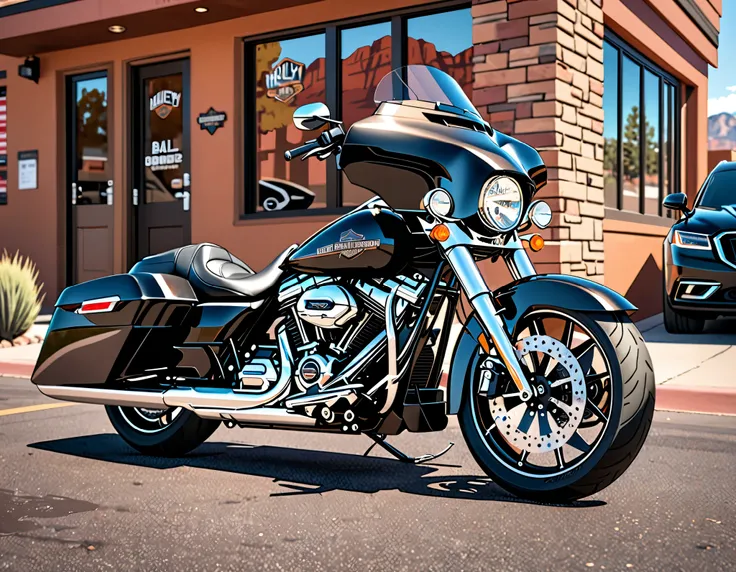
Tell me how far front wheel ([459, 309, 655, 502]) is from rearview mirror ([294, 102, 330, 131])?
1218mm

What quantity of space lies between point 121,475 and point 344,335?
132 cm

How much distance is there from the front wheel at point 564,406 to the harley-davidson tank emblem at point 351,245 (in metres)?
0.67

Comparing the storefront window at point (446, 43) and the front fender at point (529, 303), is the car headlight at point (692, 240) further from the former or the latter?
the front fender at point (529, 303)

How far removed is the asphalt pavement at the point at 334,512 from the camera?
10.3 ft

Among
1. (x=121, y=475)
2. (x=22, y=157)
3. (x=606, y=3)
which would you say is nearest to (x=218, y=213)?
(x=22, y=157)

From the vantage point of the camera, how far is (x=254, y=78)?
11898 millimetres

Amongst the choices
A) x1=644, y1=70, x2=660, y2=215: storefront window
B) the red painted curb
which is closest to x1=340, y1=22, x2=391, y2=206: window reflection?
the red painted curb

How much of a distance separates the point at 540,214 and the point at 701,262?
18.1 ft

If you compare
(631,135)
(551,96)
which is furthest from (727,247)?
(631,135)

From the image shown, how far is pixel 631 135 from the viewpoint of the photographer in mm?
12531

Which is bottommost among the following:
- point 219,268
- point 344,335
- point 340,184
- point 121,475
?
point 121,475

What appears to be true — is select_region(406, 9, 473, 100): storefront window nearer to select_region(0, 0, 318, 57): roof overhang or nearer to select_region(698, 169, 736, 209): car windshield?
select_region(0, 0, 318, 57): roof overhang

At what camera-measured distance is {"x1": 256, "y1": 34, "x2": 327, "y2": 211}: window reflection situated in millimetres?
11312

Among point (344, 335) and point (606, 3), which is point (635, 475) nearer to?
point (344, 335)
